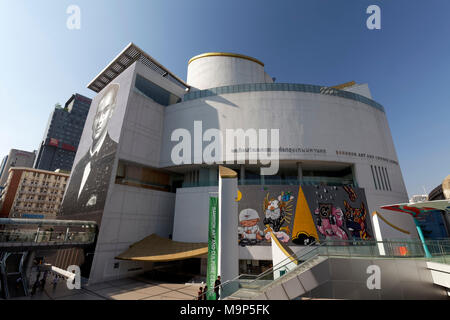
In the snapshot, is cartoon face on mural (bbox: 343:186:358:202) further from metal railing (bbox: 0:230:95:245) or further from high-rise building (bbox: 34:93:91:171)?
high-rise building (bbox: 34:93:91:171)

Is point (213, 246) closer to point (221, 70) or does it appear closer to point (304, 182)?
point (304, 182)

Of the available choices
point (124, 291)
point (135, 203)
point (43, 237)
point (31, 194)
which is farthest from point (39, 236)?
point (31, 194)

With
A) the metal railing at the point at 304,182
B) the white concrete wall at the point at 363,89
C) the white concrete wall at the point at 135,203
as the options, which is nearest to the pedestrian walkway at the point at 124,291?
the white concrete wall at the point at 135,203

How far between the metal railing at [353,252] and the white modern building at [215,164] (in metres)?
10.4

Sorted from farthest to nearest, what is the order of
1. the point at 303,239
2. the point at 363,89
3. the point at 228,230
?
the point at 363,89
the point at 303,239
the point at 228,230

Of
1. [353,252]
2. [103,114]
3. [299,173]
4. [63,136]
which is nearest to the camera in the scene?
[353,252]

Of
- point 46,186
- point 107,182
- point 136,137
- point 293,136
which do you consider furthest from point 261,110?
point 46,186

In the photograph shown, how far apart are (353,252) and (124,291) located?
17293 millimetres

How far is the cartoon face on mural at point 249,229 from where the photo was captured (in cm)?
2107

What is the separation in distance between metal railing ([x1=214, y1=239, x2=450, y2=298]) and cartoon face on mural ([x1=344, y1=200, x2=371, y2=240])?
1152 centimetres

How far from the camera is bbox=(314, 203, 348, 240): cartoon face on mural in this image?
20.9 m

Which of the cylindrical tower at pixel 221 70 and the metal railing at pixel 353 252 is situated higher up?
the cylindrical tower at pixel 221 70

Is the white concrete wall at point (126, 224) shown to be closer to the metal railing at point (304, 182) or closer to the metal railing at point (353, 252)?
the metal railing at point (304, 182)

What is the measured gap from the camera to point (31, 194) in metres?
58.7
